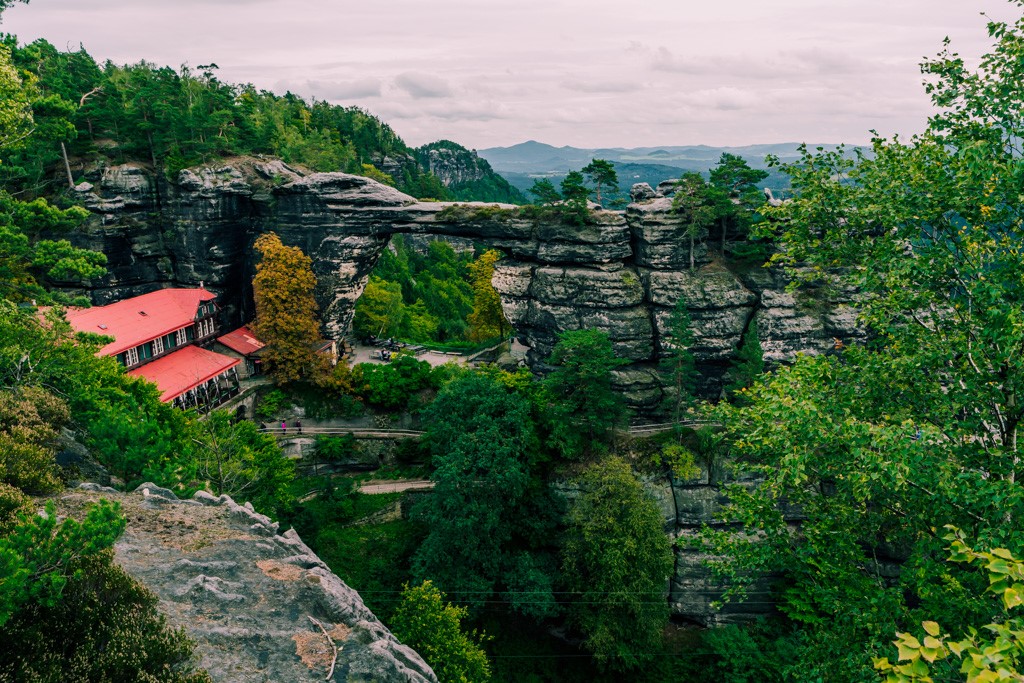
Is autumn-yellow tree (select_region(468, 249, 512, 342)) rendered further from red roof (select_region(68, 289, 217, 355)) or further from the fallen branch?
the fallen branch

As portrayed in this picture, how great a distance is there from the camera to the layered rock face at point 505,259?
109 ft

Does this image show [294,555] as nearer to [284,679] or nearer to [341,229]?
[284,679]

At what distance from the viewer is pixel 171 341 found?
3322 cm

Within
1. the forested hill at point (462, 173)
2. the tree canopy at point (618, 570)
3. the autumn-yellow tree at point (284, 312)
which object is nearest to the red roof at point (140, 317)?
the autumn-yellow tree at point (284, 312)

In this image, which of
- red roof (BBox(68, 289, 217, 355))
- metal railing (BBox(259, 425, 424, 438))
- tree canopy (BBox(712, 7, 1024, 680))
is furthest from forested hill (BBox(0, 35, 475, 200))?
tree canopy (BBox(712, 7, 1024, 680))

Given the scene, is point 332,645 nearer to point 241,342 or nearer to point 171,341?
point 171,341

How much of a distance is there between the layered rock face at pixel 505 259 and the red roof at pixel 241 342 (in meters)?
2.16

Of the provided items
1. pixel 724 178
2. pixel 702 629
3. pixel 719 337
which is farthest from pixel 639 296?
pixel 702 629

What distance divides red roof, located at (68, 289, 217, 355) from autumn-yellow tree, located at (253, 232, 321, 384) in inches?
157

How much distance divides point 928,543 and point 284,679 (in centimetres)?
1110

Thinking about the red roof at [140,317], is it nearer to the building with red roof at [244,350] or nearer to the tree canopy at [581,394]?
the building with red roof at [244,350]

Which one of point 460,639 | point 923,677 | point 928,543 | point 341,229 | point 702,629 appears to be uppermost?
point 341,229

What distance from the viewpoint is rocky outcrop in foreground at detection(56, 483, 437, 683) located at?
10.8 metres

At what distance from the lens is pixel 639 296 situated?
33.8 meters
